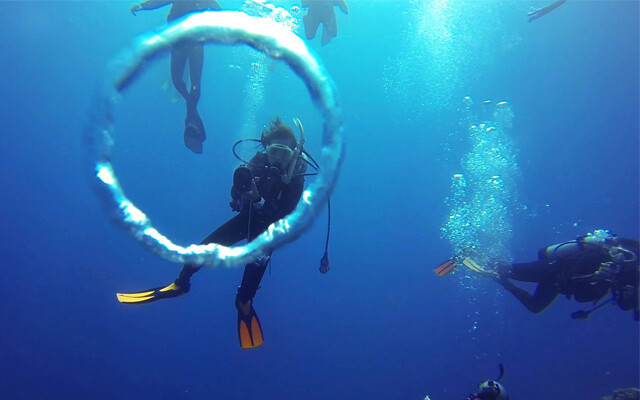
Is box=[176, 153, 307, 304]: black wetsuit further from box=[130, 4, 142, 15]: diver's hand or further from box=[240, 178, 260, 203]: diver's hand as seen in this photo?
box=[130, 4, 142, 15]: diver's hand

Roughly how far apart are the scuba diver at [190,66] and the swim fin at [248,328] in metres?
6.14

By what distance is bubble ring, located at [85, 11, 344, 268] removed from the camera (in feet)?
10.3

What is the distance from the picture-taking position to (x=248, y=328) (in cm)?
575

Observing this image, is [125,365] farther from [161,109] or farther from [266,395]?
[161,109]

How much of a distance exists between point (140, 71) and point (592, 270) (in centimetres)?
925

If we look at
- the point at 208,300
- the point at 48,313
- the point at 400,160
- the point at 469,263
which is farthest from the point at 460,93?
the point at 48,313

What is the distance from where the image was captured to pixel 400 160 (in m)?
35.7

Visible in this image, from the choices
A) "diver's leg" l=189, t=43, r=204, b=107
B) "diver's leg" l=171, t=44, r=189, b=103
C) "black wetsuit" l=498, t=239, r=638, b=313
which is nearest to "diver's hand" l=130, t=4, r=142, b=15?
"diver's leg" l=171, t=44, r=189, b=103

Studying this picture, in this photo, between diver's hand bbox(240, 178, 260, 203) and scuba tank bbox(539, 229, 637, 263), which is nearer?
diver's hand bbox(240, 178, 260, 203)

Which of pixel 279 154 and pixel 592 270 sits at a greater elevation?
pixel 592 270

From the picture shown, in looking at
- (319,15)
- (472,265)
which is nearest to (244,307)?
(472,265)

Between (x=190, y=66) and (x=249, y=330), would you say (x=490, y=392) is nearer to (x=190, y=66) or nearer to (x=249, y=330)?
(x=249, y=330)

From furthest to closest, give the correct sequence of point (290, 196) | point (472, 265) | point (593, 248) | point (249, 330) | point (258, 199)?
1. point (472, 265)
2. point (593, 248)
3. point (249, 330)
4. point (290, 196)
5. point (258, 199)

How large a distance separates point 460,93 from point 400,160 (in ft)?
26.2
